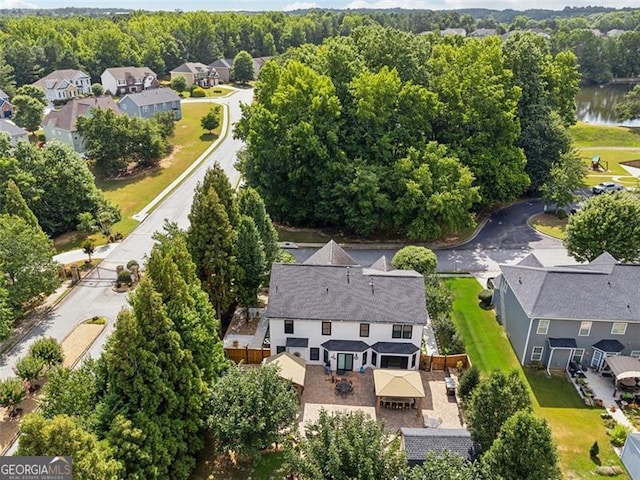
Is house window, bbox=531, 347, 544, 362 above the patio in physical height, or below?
above

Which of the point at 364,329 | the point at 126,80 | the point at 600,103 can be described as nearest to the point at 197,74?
the point at 126,80

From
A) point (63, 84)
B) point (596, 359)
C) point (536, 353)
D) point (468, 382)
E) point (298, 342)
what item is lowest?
point (536, 353)

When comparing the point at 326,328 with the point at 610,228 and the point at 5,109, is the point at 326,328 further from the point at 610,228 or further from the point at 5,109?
the point at 5,109

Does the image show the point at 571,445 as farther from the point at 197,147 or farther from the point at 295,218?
the point at 197,147

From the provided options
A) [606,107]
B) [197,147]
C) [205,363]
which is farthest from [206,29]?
[205,363]

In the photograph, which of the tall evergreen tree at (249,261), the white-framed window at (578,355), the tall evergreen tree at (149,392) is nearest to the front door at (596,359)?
the white-framed window at (578,355)

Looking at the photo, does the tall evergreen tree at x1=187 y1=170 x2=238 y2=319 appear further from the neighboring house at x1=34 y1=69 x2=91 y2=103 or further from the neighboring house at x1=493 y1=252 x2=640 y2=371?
the neighboring house at x1=34 y1=69 x2=91 y2=103

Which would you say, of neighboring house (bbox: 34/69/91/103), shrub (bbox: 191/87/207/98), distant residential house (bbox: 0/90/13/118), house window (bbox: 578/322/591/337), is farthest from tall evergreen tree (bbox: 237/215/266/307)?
neighboring house (bbox: 34/69/91/103)
